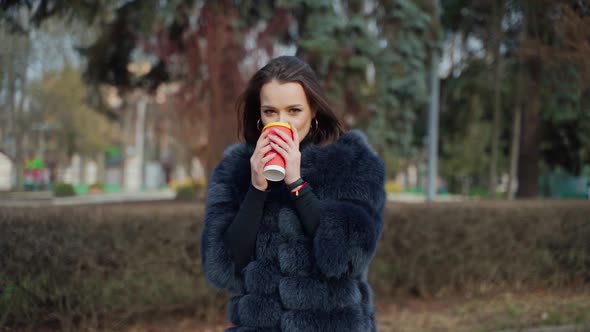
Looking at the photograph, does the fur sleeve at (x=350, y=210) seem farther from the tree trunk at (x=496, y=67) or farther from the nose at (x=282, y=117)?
the tree trunk at (x=496, y=67)

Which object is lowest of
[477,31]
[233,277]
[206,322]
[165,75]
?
[206,322]

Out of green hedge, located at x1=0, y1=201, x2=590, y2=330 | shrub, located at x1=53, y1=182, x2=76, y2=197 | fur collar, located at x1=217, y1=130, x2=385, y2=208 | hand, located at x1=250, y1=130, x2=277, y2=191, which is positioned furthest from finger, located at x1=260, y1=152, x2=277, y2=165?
shrub, located at x1=53, y1=182, x2=76, y2=197

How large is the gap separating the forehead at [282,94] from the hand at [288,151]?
186mm

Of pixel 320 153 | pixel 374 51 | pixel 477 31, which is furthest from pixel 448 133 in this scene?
pixel 320 153

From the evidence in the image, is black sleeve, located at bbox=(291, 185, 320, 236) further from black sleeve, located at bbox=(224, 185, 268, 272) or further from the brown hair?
the brown hair

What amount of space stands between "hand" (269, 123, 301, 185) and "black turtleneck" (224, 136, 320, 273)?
7 cm

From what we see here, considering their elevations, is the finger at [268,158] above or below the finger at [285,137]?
below

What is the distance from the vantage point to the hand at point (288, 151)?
1.62 m

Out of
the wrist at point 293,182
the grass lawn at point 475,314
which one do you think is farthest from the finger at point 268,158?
the grass lawn at point 475,314

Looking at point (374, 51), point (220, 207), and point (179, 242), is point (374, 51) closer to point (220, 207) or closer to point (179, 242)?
point (179, 242)

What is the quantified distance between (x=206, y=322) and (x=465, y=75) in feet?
30.6

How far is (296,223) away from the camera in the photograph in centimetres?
178

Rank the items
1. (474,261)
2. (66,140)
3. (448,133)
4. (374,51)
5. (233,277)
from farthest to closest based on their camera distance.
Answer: (66,140) < (448,133) < (374,51) < (474,261) < (233,277)

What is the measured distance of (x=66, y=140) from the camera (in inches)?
1043
